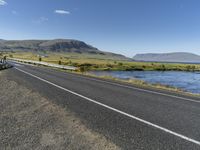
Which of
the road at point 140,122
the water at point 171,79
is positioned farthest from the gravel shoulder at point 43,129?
the water at point 171,79

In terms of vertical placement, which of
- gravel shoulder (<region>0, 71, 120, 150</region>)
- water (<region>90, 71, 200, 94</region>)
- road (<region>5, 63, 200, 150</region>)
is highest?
road (<region>5, 63, 200, 150</region>)

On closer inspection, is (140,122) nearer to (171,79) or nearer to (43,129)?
(43,129)

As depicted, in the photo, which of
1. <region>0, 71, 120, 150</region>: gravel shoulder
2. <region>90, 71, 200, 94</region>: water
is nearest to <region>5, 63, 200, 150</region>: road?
<region>0, 71, 120, 150</region>: gravel shoulder

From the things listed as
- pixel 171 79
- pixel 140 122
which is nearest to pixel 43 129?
pixel 140 122

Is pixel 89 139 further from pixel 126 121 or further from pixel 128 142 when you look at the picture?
pixel 126 121

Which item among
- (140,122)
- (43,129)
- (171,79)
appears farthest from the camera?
(171,79)

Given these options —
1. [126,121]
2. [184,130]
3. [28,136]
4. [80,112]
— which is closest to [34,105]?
[80,112]

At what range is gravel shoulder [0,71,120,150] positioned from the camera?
185 inches

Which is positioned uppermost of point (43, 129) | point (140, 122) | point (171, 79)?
point (140, 122)

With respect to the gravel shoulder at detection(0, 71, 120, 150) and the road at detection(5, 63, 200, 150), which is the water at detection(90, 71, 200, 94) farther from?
the gravel shoulder at detection(0, 71, 120, 150)

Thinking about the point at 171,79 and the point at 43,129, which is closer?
the point at 43,129

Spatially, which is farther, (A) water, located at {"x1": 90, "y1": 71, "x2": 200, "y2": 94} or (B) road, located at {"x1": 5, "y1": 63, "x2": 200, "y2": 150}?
(A) water, located at {"x1": 90, "y1": 71, "x2": 200, "y2": 94}

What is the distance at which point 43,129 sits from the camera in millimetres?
5672

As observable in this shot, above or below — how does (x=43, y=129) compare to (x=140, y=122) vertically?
below
